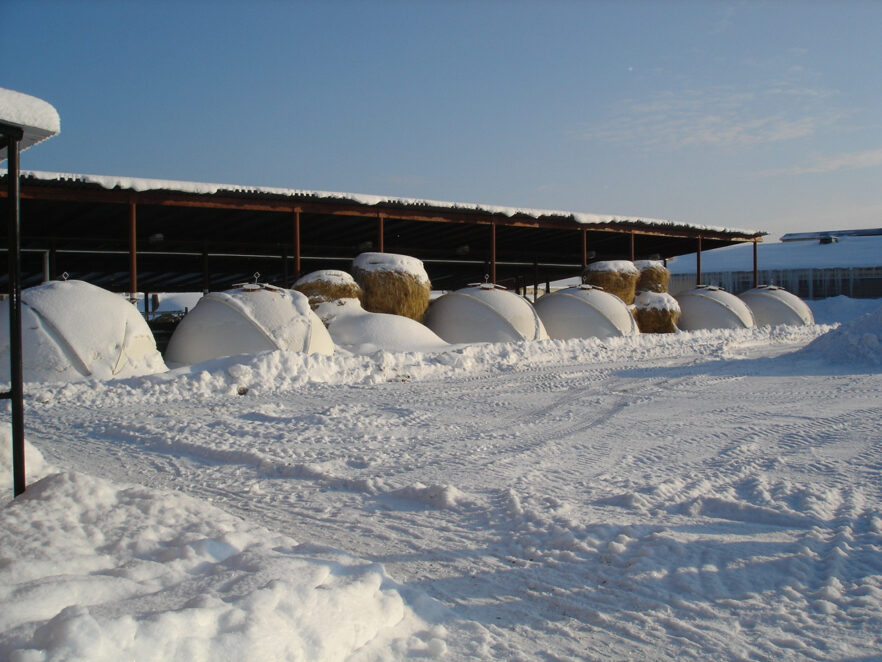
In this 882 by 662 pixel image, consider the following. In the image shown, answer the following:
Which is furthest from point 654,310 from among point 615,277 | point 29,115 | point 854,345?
point 29,115

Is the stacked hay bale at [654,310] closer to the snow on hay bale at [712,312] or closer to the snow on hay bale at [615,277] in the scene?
the snow on hay bale at [615,277]

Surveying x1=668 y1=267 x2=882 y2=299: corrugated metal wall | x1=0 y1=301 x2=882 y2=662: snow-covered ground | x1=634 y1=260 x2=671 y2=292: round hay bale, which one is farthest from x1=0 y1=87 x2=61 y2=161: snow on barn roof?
x1=668 y1=267 x2=882 y2=299: corrugated metal wall

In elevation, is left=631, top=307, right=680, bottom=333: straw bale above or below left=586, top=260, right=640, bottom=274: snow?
below

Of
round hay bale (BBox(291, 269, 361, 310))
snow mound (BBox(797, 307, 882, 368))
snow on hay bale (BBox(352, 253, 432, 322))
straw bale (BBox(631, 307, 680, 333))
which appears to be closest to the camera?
snow mound (BBox(797, 307, 882, 368))

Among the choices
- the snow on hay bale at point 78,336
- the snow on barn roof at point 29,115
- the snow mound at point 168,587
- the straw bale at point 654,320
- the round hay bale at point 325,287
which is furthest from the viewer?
the straw bale at point 654,320

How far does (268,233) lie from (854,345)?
51.5ft

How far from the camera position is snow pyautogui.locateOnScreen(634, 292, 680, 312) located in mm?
22125

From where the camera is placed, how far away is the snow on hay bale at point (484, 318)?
16.9 m

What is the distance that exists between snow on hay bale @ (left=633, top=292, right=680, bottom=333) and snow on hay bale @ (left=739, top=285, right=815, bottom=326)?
5.96m

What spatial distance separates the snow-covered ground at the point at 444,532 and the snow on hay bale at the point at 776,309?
18.7 meters

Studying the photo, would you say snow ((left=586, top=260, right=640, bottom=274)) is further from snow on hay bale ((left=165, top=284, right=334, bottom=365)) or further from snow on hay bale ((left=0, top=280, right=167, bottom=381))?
snow on hay bale ((left=0, top=280, right=167, bottom=381))

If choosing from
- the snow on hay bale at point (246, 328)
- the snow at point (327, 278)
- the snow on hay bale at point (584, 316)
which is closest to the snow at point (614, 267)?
the snow on hay bale at point (584, 316)

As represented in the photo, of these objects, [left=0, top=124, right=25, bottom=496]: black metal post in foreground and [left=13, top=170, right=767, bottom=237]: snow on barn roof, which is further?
[left=13, top=170, right=767, bottom=237]: snow on barn roof

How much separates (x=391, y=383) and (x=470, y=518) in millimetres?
6758
